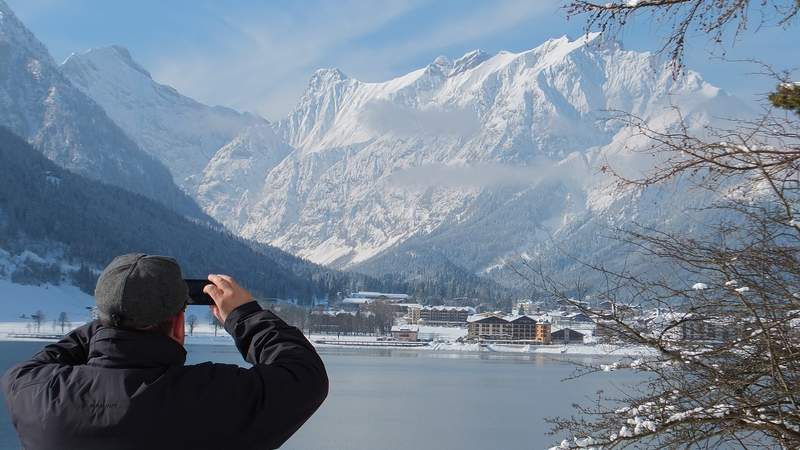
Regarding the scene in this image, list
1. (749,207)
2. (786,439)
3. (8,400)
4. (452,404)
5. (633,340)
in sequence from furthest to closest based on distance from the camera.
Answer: (452,404)
(633,340)
(749,207)
(786,439)
(8,400)

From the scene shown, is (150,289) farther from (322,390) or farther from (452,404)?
(452,404)

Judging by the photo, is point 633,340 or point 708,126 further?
point 633,340

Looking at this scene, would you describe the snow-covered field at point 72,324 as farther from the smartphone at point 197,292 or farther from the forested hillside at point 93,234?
the smartphone at point 197,292

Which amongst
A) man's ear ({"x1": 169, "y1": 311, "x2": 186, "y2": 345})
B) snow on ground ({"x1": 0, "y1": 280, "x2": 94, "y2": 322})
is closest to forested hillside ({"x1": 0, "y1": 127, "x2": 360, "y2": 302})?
snow on ground ({"x1": 0, "y1": 280, "x2": 94, "y2": 322})

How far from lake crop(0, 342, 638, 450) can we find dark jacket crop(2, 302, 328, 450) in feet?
40.4

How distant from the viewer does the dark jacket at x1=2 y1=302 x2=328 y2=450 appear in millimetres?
1916

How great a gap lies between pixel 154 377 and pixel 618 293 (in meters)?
4.35

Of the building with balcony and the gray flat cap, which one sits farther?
the building with balcony

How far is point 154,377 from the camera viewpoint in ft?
6.42

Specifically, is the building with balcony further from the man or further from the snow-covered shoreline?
the man

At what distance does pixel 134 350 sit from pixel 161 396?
0.41 ft

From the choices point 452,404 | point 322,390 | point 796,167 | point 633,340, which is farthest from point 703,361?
point 452,404

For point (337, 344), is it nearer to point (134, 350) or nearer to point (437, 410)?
point (437, 410)

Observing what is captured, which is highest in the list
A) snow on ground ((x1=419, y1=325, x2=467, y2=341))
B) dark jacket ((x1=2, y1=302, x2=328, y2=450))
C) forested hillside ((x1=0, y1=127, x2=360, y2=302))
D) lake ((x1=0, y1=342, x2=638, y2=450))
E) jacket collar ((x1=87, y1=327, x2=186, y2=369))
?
forested hillside ((x1=0, y1=127, x2=360, y2=302))
